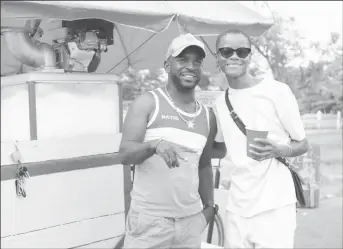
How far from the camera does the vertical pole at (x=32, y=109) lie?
9.60 feet

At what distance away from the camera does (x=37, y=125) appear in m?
2.96

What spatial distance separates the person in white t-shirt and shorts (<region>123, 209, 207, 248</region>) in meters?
0.32

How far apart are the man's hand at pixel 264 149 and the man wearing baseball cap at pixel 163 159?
0.30 m

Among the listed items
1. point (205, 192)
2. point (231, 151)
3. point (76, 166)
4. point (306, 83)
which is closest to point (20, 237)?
point (76, 166)

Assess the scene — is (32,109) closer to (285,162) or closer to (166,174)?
(166,174)

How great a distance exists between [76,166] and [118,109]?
2.19ft

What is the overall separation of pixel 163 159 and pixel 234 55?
0.75 meters

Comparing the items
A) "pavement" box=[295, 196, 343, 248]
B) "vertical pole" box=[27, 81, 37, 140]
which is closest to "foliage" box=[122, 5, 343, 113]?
"pavement" box=[295, 196, 343, 248]

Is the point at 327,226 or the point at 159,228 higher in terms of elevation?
the point at 159,228

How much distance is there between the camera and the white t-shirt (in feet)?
7.94

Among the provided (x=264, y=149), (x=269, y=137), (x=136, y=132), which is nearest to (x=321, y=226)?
(x=269, y=137)

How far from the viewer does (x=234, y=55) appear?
247 centimetres

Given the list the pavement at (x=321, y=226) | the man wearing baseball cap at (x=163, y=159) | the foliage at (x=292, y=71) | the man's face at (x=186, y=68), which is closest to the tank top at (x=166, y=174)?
the man wearing baseball cap at (x=163, y=159)

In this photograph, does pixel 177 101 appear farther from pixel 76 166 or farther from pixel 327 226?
pixel 327 226
